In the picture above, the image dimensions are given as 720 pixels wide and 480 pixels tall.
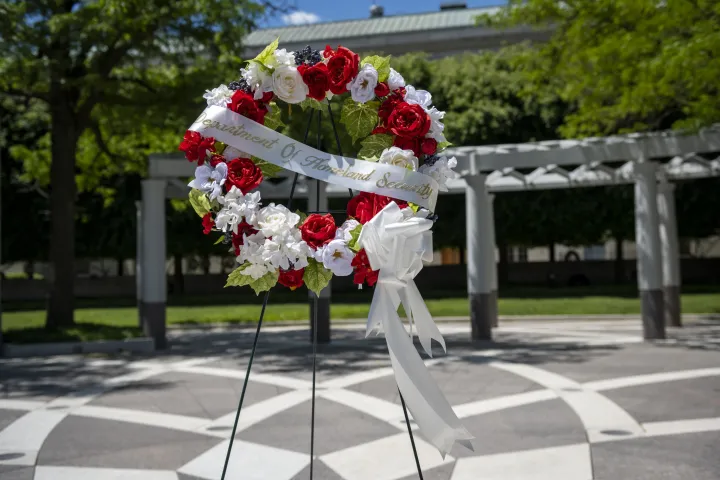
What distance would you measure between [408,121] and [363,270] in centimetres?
91

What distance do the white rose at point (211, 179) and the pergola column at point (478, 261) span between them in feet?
37.4

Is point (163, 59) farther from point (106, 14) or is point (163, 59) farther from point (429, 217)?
point (429, 217)

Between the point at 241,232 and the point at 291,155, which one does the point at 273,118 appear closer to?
the point at 291,155

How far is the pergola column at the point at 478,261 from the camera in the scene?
15.5 metres

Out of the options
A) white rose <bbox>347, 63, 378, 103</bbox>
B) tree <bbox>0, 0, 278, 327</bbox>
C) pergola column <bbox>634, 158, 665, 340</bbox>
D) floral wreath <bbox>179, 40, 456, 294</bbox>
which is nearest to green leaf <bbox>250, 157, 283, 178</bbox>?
floral wreath <bbox>179, 40, 456, 294</bbox>

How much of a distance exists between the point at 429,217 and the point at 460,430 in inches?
46.2

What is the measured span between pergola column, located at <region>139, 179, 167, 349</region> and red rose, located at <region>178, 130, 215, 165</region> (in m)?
11.1

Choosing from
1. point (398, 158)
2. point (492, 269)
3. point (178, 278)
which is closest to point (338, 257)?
point (398, 158)

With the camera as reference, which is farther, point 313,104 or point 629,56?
point 629,56

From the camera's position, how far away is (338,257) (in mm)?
4121

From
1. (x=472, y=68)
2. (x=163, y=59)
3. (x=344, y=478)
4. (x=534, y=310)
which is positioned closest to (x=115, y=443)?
(x=344, y=478)

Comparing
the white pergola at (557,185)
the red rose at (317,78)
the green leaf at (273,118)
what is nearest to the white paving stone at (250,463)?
the green leaf at (273,118)

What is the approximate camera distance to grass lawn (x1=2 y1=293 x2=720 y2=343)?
20.7m

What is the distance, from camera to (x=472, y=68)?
102 feet
